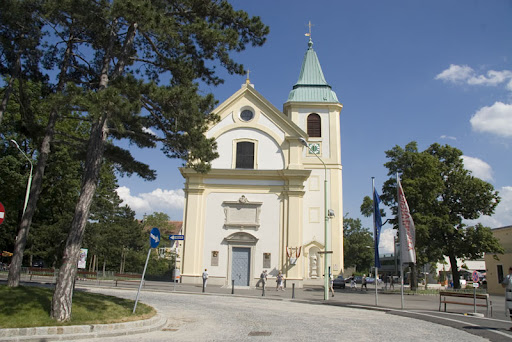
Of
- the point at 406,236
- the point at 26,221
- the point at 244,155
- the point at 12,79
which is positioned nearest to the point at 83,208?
the point at 26,221

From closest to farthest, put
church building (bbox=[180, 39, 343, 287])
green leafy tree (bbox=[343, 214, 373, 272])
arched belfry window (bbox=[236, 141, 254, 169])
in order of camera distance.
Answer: church building (bbox=[180, 39, 343, 287]), arched belfry window (bbox=[236, 141, 254, 169]), green leafy tree (bbox=[343, 214, 373, 272])

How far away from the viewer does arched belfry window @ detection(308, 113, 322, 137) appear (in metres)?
38.0

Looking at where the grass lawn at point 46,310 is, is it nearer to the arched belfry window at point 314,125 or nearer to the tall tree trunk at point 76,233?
the tall tree trunk at point 76,233

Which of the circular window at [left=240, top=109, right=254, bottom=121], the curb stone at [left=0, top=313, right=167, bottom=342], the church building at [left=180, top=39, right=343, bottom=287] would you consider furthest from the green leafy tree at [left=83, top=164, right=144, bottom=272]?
the curb stone at [left=0, top=313, right=167, bottom=342]

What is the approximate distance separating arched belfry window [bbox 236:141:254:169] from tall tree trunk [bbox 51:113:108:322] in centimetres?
2131

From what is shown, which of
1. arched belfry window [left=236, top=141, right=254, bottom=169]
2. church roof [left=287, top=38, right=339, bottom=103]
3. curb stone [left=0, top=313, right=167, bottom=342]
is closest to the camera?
curb stone [left=0, top=313, right=167, bottom=342]

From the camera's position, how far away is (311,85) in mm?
40219

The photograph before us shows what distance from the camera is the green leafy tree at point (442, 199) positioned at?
31.3 metres

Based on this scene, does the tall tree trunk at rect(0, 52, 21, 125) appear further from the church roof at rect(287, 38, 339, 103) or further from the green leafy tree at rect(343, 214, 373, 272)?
the green leafy tree at rect(343, 214, 373, 272)

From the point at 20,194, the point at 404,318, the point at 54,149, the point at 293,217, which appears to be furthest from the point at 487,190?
the point at 20,194

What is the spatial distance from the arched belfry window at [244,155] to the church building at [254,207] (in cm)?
8

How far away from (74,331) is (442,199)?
32430mm

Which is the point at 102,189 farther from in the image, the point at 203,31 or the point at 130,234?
the point at 203,31

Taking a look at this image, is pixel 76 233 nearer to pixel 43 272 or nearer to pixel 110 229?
pixel 43 272
